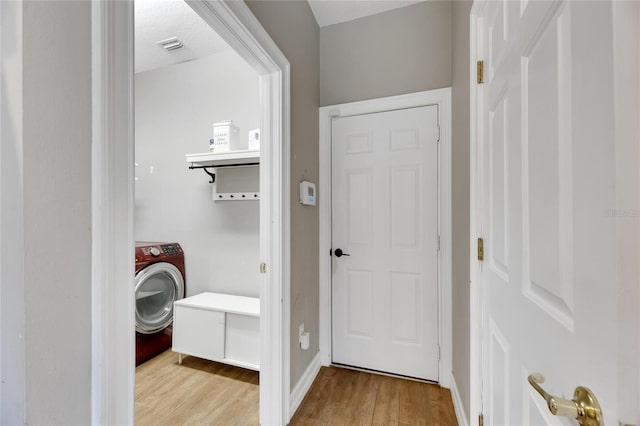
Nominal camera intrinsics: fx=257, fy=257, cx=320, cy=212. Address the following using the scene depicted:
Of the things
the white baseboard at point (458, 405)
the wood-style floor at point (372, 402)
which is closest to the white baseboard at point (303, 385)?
the wood-style floor at point (372, 402)

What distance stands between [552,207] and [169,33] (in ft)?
9.84

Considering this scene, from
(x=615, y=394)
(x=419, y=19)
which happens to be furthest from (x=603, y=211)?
(x=419, y=19)

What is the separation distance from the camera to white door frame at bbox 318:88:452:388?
187 centimetres

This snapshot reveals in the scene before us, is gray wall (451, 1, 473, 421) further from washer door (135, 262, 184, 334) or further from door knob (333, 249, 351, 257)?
washer door (135, 262, 184, 334)

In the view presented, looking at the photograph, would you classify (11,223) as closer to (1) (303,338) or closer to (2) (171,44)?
(1) (303,338)

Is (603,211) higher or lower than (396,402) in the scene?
higher

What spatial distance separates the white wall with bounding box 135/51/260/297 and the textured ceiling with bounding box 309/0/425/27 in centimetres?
83

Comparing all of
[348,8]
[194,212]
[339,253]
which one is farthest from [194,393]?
[348,8]

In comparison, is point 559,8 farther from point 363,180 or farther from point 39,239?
point 363,180

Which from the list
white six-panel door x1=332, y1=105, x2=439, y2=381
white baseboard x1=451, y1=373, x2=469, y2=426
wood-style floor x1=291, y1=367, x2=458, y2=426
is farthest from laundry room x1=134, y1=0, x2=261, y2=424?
white baseboard x1=451, y1=373, x2=469, y2=426

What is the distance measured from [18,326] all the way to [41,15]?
60 centimetres

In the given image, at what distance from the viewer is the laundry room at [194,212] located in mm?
2049

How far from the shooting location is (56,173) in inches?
20.7

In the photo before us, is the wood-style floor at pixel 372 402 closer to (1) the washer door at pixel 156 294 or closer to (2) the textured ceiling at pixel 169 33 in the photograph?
(1) the washer door at pixel 156 294
